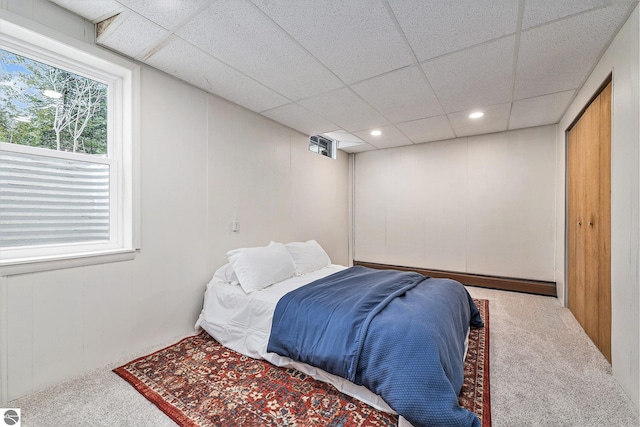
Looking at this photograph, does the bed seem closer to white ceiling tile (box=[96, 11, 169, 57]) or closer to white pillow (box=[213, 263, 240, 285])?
white pillow (box=[213, 263, 240, 285])

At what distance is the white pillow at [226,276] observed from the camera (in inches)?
105

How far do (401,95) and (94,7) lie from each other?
2566mm

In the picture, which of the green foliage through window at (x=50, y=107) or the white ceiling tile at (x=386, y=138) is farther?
the white ceiling tile at (x=386, y=138)

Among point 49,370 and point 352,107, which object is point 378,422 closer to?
point 49,370

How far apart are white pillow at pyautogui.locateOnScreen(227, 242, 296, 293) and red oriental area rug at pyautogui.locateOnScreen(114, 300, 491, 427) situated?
60cm

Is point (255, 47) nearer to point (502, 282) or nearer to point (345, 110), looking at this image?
point (345, 110)

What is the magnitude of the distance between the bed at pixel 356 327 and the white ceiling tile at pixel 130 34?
184 cm

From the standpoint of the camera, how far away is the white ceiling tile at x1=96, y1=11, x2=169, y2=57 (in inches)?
72.8

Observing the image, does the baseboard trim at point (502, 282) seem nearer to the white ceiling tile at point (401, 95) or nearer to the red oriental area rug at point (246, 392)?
the red oriental area rug at point (246, 392)

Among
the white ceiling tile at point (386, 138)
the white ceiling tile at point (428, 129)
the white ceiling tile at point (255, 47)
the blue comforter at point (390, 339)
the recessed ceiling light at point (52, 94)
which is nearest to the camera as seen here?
the blue comforter at point (390, 339)

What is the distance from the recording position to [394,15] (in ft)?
5.74

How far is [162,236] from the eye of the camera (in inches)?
97.8

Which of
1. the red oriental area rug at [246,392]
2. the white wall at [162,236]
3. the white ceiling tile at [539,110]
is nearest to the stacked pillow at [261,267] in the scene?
the white wall at [162,236]

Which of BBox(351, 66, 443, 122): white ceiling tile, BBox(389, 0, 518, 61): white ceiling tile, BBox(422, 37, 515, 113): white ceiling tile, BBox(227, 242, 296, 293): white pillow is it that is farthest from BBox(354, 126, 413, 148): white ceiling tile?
BBox(227, 242, 296, 293): white pillow
